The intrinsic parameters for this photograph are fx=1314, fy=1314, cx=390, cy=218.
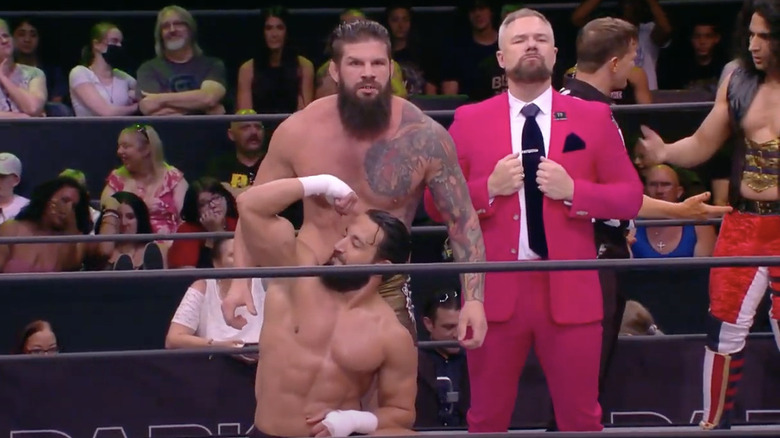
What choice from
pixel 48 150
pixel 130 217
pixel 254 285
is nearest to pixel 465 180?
pixel 254 285

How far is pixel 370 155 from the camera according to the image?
12.6 feet

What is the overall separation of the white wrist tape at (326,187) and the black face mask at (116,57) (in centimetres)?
361

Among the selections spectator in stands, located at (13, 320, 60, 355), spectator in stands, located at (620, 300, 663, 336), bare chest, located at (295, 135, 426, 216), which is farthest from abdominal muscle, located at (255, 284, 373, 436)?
spectator in stands, located at (13, 320, 60, 355)

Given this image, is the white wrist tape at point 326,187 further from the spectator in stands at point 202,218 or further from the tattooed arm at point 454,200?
the spectator in stands at point 202,218

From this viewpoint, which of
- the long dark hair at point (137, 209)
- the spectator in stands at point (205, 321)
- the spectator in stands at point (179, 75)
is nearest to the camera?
the spectator in stands at point (205, 321)

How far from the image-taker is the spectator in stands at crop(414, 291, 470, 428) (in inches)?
191

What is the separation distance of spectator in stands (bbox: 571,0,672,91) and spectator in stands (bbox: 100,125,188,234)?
2438 millimetres

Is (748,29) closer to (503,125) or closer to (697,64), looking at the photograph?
(503,125)

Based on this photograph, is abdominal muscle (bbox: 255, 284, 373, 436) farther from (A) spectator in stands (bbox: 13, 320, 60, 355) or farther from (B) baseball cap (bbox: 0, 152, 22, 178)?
(B) baseball cap (bbox: 0, 152, 22, 178)

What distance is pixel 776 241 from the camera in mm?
4086

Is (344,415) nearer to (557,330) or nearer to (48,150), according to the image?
(557,330)

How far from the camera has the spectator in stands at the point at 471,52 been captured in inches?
269

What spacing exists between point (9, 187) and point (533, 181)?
10.3 ft

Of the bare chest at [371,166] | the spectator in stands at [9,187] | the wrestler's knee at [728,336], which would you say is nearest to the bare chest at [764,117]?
the wrestler's knee at [728,336]
